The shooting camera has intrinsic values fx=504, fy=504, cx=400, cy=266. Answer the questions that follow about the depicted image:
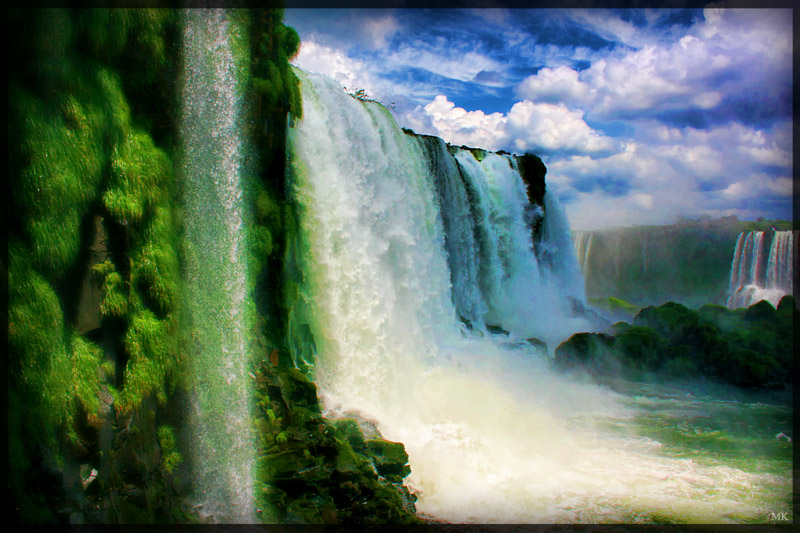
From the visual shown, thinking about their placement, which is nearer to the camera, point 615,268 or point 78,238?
point 78,238

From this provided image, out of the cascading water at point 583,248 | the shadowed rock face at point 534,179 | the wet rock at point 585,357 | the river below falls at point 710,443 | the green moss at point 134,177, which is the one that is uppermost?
the shadowed rock face at point 534,179

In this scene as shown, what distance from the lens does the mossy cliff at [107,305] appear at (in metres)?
4.31

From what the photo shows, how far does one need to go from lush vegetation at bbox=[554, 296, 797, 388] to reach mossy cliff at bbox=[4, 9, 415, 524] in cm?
845

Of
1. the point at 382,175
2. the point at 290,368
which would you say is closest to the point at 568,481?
the point at 290,368

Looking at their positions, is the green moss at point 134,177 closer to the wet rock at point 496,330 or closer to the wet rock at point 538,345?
the wet rock at point 538,345

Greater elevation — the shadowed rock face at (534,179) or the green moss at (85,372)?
the shadowed rock face at (534,179)

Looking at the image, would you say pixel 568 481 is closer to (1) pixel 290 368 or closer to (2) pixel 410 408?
(2) pixel 410 408

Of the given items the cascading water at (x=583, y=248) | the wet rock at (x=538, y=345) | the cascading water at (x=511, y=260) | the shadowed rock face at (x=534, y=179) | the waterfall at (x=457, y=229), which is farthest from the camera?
the cascading water at (x=583, y=248)

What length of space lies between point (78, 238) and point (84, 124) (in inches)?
41.5

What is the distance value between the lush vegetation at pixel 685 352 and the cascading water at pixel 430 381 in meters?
1.43

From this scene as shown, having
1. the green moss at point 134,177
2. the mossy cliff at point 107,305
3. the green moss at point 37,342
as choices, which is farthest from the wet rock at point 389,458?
the green moss at point 134,177

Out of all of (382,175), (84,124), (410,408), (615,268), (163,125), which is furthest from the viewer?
(615,268)

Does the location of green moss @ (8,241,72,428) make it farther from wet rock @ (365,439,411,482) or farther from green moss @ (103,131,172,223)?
wet rock @ (365,439,411,482)

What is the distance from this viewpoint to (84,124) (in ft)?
15.3
